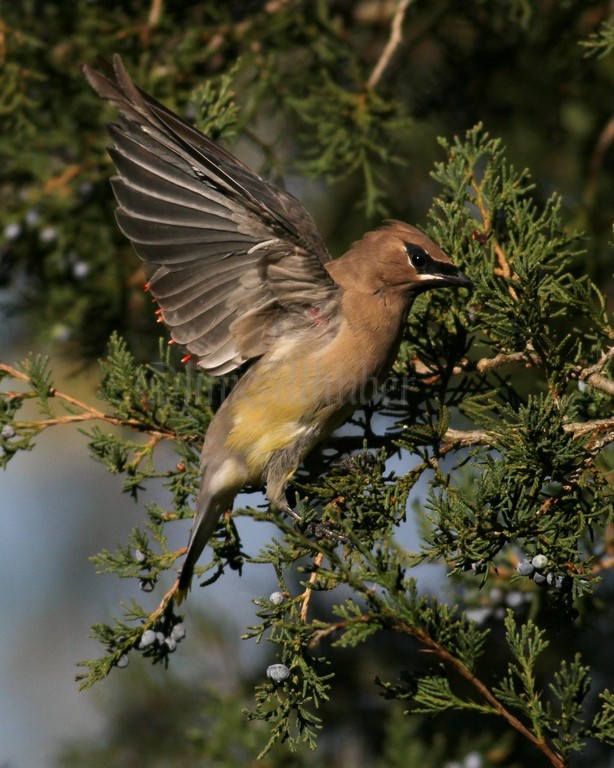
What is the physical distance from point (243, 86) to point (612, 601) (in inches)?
105

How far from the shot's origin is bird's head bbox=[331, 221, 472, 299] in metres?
3.35

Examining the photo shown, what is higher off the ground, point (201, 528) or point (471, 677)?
point (201, 528)

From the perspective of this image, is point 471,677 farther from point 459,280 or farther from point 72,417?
point 72,417

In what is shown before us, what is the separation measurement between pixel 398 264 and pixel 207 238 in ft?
2.26

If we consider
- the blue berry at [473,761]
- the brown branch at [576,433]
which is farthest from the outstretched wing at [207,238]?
the blue berry at [473,761]

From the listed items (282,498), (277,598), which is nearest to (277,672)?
(277,598)

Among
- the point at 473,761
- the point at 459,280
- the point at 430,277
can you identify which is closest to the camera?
the point at 459,280

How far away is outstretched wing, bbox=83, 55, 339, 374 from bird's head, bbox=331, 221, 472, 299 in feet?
0.47

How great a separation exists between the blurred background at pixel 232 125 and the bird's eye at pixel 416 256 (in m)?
0.72

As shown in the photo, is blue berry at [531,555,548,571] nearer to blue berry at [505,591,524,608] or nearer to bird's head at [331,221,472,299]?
bird's head at [331,221,472,299]

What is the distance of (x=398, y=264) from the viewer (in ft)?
11.7

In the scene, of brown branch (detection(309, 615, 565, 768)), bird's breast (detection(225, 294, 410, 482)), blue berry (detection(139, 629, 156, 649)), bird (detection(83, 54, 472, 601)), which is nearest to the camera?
brown branch (detection(309, 615, 565, 768))

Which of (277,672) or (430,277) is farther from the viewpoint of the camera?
(430,277)

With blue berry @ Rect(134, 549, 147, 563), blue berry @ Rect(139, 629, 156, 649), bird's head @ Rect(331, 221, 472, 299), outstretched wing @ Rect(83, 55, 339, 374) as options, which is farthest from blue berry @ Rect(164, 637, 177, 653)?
bird's head @ Rect(331, 221, 472, 299)
